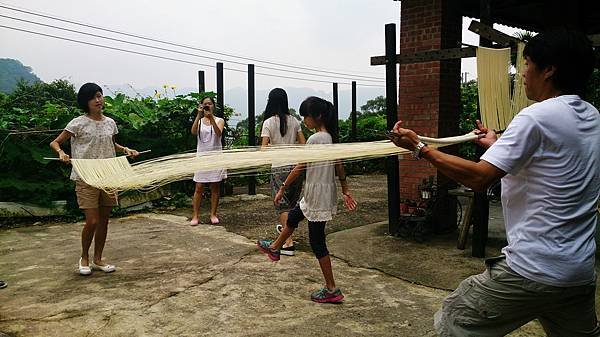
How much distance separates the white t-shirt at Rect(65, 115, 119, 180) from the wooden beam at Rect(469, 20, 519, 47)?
3490mm

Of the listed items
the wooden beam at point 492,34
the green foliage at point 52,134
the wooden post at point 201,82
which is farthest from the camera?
the wooden post at point 201,82

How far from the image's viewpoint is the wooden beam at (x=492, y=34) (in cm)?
420

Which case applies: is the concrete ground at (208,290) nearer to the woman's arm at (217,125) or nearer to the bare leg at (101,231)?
the bare leg at (101,231)

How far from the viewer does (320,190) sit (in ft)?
11.3

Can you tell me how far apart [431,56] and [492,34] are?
662mm

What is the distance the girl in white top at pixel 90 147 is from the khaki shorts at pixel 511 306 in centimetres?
303

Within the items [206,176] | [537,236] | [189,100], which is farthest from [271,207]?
[537,236]

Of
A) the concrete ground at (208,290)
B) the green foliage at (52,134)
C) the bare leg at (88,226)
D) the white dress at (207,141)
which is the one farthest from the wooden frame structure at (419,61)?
the green foliage at (52,134)

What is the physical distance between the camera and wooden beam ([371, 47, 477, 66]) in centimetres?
453

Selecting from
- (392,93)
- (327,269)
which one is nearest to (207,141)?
(392,93)

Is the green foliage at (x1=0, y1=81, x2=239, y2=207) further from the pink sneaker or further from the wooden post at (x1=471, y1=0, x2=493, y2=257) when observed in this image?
the wooden post at (x1=471, y1=0, x2=493, y2=257)

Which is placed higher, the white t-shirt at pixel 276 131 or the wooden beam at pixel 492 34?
the wooden beam at pixel 492 34

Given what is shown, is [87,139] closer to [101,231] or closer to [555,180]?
[101,231]

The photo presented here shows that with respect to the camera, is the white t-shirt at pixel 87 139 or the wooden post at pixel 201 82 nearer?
the white t-shirt at pixel 87 139
